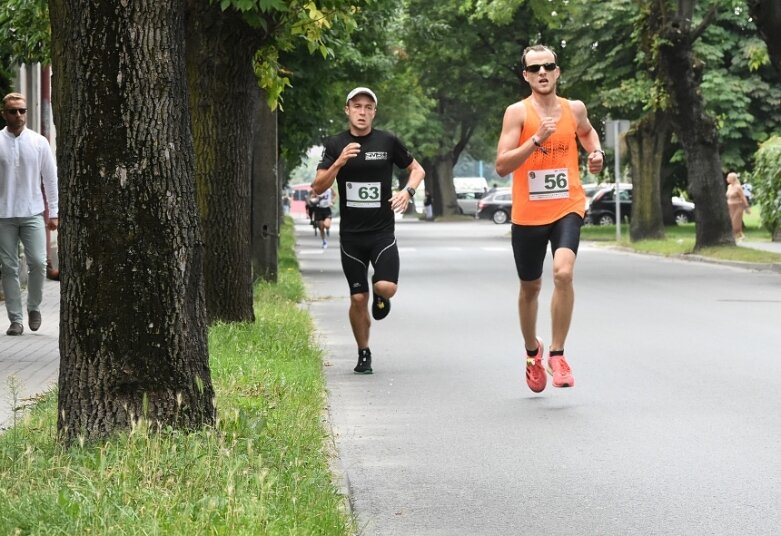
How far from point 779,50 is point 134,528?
21.8 metres

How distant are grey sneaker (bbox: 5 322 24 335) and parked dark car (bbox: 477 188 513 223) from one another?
2383 inches

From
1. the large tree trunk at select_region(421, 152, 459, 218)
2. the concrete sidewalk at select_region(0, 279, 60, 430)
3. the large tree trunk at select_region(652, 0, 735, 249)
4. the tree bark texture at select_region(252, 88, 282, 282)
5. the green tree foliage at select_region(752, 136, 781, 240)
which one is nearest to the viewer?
the concrete sidewalk at select_region(0, 279, 60, 430)

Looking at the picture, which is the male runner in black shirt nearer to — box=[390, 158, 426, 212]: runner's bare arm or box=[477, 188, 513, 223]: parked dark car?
Result: box=[390, 158, 426, 212]: runner's bare arm

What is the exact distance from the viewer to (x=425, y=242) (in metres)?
45.0

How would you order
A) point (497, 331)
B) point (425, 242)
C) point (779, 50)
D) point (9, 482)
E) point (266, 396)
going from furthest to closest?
1. point (425, 242)
2. point (779, 50)
3. point (497, 331)
4. point (266, 396)
5. point (9, 482)

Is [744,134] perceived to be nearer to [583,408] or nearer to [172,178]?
[583,408]

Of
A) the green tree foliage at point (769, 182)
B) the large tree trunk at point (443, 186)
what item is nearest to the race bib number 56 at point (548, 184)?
the green tree foliage at point (769, 182)

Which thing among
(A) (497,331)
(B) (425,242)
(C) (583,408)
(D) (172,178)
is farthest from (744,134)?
(D) (172,178)

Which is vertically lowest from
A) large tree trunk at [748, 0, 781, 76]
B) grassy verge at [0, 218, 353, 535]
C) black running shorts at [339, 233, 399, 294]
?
grassy verge at [0, 218, 353, 535]

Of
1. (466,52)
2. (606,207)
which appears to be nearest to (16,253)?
(466,52)

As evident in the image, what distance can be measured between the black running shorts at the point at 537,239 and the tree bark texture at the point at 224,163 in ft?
12.3

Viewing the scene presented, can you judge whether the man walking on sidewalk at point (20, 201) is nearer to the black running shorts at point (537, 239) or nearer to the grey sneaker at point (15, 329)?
the grey sneaker at point (15, 329)

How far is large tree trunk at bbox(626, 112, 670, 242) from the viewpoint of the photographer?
38188 mm

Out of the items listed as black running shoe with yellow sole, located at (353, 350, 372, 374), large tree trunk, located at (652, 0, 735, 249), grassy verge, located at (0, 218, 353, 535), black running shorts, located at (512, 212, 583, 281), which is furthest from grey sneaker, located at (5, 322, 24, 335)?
large tree trunk, located at (652, 0, 735, 249)
